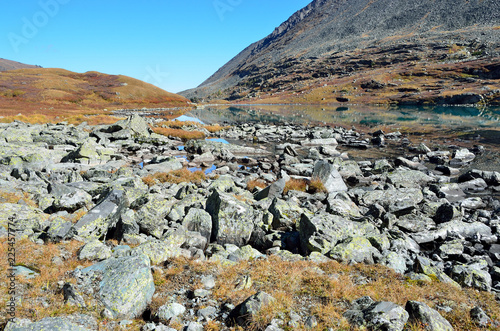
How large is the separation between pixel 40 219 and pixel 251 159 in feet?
73.6

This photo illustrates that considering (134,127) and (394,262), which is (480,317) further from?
(134,127)

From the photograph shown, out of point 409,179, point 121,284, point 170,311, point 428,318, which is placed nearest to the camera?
point 428,318

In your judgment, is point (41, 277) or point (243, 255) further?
point (243, 255)

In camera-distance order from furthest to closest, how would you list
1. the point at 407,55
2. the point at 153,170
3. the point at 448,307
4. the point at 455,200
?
the point at 407,55 → the point at 153,170 → the point at 455,200 → the point at 448,307

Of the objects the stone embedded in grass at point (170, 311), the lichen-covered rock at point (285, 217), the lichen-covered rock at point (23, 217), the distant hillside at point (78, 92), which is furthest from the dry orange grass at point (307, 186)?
the distant hillside at point (78, 92)

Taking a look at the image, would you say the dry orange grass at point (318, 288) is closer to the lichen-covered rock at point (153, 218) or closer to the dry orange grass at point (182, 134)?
the lichen-covered rock at point (153, 218)

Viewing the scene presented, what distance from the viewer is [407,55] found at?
7530 inches

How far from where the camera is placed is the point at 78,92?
128 meters

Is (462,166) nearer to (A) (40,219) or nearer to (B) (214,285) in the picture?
(B) (214,285)

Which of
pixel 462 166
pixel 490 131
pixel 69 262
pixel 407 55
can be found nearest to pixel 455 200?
pixel 462 166

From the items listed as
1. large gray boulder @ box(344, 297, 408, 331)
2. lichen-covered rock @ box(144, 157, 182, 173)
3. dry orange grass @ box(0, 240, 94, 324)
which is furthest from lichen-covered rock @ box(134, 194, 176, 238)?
lichen-covered rock @ box(144, 157, 182, 173)

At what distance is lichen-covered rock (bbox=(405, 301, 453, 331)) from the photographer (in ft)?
18.3

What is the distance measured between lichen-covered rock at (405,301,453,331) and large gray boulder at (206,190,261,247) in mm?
6400

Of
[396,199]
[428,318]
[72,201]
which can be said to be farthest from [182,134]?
[428,318]
